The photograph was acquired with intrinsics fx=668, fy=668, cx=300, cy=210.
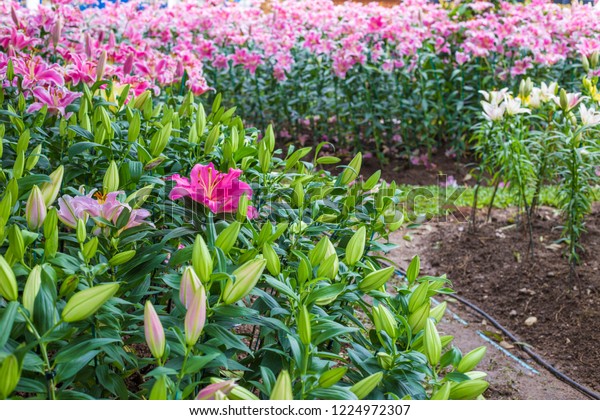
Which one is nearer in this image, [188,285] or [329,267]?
[188,285]

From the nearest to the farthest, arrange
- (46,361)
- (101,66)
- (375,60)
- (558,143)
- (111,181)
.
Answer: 1. (46,361)
2. (111,181)
3. (101,66)
4. (558,143)
5. (375,60)

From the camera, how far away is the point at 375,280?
1310 millimetres

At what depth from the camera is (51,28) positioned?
301 cm

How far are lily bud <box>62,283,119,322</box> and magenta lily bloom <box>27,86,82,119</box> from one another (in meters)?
1.16

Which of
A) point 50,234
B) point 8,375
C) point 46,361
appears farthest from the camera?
point 50,234

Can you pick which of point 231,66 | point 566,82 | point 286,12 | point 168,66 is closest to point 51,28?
point 168,66

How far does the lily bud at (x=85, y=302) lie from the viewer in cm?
99

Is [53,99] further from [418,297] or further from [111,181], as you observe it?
[418,297]

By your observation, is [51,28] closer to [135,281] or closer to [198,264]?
[135,281]

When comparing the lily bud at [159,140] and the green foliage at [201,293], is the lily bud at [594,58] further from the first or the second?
the lily bud at [159,140]

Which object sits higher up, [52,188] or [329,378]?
[52,188]

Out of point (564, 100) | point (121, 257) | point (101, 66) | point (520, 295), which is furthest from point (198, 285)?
point (520, 295)

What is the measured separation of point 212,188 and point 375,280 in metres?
0.37
